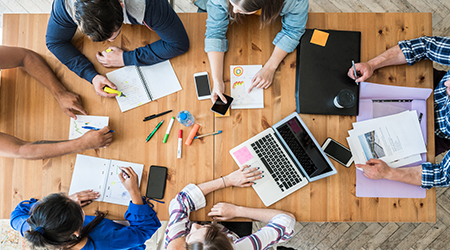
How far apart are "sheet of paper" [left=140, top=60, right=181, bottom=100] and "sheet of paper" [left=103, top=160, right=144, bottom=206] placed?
1.18ft

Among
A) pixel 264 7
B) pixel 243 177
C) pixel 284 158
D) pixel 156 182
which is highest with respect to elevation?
pixel 264 7

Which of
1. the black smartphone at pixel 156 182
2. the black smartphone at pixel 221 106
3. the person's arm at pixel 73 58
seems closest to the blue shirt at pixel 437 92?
the black smartphone at pixel 221 106

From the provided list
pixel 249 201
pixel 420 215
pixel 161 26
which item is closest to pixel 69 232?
pixel 249 201

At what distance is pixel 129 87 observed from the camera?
1291 millimetres

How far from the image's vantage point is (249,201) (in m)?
1.21

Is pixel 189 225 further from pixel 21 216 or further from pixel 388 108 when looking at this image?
pixel 388 108

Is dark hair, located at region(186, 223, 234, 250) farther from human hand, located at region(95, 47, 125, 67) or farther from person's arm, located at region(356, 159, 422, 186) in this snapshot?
human hand, located at region(95, 47, 125, 67)

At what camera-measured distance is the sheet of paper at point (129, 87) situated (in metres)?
1.28

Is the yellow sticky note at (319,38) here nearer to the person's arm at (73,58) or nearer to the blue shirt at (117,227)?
the person's arm at (73,58)

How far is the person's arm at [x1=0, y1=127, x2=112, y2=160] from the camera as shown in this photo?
1207mm

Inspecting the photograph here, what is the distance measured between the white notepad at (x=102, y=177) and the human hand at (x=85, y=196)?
2cm

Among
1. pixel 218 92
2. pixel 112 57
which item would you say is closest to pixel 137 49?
pixel 112 57

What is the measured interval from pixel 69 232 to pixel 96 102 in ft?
2.00

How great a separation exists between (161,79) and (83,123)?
45cm
